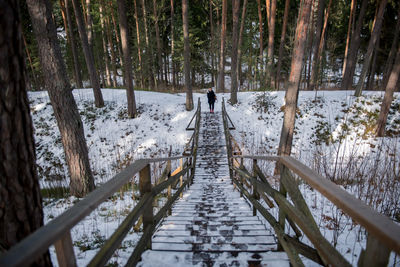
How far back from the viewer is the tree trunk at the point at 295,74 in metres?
6.11

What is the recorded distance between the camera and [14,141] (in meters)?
1.15

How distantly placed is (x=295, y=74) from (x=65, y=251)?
24.4ft

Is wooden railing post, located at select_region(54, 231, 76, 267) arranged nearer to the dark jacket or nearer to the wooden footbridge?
the wooden footbridge

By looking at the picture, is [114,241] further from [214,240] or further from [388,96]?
[388,96]

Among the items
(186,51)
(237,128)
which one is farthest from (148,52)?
(237,128)

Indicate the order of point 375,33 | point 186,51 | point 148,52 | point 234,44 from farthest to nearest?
point 148,52
point 234,44
point 186,51
point 375,33

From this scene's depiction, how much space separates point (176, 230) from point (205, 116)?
11.5 metres

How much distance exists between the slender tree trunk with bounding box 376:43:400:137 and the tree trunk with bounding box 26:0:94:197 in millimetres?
13406

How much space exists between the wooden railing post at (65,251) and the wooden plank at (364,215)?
5.01ft

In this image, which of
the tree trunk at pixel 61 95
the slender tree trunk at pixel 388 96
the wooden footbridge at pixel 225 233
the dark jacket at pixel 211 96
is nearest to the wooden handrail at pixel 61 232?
the wooden footbridge at pixel 225 233

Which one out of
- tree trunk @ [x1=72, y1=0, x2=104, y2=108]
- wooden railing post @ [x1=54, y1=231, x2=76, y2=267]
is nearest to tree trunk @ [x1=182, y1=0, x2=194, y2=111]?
tree trunk @ [x1=72, y1=0, x2=104, y2=108]

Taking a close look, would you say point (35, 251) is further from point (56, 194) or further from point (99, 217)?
point (56, 194)

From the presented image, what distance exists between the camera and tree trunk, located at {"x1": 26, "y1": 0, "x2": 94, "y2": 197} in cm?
493

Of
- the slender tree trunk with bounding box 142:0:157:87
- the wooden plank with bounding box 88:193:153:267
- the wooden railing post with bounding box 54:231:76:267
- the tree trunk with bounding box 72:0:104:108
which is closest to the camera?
the wooden railing post with bounding box 54:231:76:267
